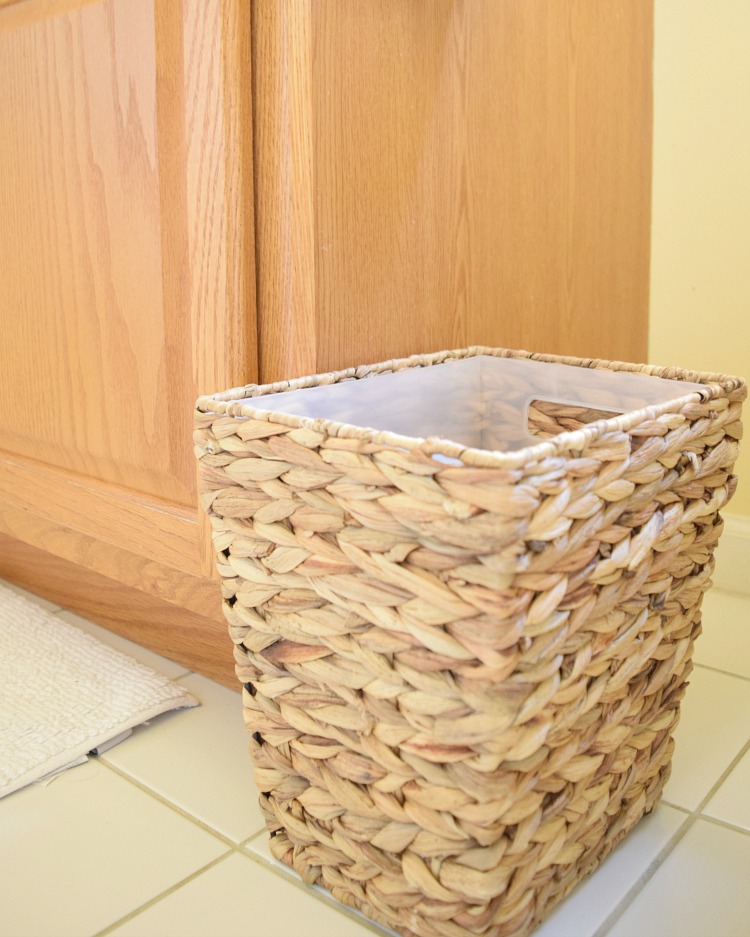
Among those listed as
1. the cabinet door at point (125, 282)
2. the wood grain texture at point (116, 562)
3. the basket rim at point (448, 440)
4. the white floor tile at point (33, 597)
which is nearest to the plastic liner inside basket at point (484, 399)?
the basket rim at point (448, 440)

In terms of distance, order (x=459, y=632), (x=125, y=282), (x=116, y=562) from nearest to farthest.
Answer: (x=459, y=632)
(x=125, y=282)
(x=116, y=562)

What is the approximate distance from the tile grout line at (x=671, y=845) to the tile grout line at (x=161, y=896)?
10.9 inches

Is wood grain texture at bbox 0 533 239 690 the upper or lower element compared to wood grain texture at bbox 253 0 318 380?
lower

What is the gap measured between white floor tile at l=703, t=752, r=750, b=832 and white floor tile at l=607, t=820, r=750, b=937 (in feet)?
0.06

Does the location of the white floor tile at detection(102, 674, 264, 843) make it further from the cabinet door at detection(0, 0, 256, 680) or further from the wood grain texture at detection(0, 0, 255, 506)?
the wood grain texture at detection(0, 0, 255, 506)

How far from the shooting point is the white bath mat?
2.78 ft

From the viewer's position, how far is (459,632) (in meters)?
0.51

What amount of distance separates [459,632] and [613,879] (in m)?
0.30

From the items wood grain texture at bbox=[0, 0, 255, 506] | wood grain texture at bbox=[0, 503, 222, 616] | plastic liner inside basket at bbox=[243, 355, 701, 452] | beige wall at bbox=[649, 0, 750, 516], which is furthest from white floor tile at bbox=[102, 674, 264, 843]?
beige wall at bbox=[649, 0, 750, 516]

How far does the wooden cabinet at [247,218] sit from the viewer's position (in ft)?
2.53

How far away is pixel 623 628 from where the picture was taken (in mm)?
614

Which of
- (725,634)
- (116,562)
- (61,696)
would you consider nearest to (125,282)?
(116,562)

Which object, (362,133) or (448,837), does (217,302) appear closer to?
(362,133)

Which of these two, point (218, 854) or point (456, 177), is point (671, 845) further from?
point (456, 177)
